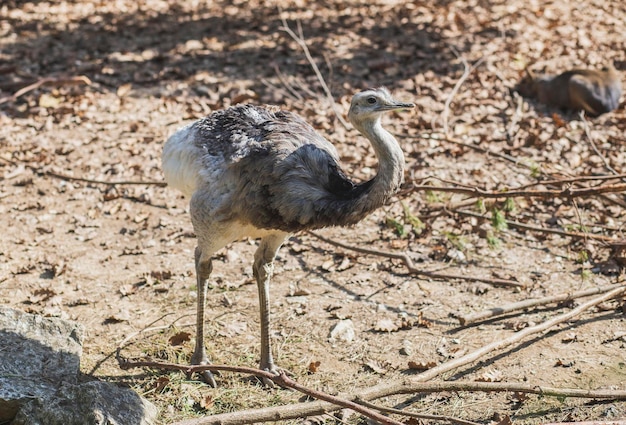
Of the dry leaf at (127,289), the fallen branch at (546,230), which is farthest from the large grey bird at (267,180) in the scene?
the fallen branch at (546,230)

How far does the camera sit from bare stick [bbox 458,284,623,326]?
5.68m

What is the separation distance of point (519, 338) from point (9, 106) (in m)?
6.92

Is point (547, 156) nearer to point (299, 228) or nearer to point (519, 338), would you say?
point (519, 338)

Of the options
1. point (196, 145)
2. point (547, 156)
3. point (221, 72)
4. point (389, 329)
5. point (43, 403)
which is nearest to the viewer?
point (43, 403)

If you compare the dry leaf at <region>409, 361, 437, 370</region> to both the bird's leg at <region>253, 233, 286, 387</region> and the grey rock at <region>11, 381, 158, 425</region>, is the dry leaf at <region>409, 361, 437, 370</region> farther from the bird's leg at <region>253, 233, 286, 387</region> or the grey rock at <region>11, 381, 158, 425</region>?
the grey rock at <region>11, 381, 158, 425</region>

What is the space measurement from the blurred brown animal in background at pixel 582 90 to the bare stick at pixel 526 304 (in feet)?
12.7

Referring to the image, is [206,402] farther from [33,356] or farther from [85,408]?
[33,356]

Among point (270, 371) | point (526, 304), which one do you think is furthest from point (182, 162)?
point (526, 304)

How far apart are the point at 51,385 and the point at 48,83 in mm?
6458

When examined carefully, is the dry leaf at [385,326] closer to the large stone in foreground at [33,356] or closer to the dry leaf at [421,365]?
the dry leaf at [421,365]

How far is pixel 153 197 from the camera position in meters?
7.70

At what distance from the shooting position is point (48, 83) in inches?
392

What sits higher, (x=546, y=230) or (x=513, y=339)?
(x=546, y=230)

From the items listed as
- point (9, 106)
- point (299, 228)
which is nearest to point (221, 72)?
point (9, 106)
